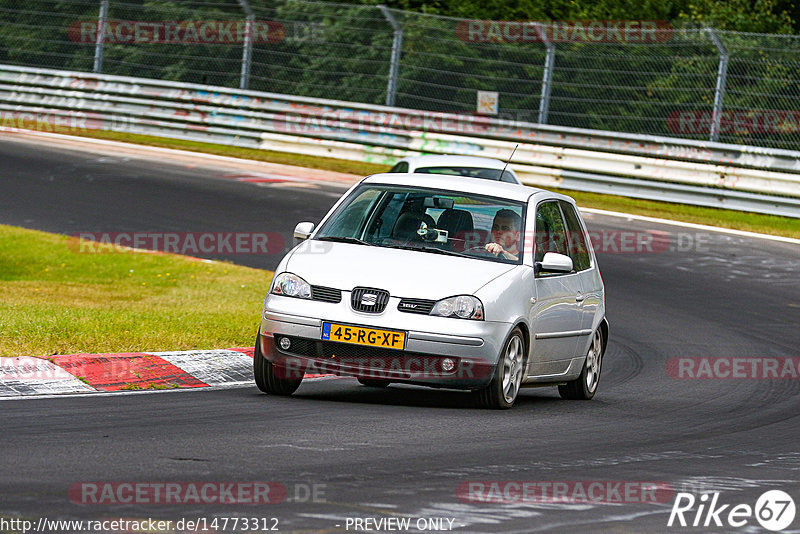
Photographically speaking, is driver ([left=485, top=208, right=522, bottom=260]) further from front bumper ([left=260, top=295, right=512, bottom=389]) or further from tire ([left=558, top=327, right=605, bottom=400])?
tire ([left=558, top=327, right=605, bottom=400])

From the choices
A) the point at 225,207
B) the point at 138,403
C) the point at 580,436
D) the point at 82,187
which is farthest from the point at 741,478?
the point at 82,187

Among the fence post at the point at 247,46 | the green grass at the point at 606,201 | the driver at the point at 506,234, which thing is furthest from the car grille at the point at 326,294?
the fence post at the point at 247,46

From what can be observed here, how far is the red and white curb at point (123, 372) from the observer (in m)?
8.80

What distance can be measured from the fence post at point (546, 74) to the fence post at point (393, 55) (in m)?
2.91

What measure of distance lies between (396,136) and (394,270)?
18.0 meters

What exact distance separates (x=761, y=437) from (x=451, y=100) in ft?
59.8

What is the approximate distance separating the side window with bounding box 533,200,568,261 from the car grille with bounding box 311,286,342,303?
1.67 meters

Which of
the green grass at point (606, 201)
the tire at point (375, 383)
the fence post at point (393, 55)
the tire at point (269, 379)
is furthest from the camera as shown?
the fence post at point (393, 55)

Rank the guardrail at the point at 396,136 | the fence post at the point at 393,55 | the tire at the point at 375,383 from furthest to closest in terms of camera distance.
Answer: the fence post at the point at 393,55 → the guardrail at the point at 396,136 → the tire at the point at 375,383

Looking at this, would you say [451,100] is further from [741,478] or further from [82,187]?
[741,478]

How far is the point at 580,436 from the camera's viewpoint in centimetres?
812

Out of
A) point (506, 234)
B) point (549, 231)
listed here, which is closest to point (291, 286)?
point (506, 234)

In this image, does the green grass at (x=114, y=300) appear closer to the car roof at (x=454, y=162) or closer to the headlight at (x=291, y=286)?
→ the headlight at (x=291, y=286)

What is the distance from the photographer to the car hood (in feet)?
28.0
